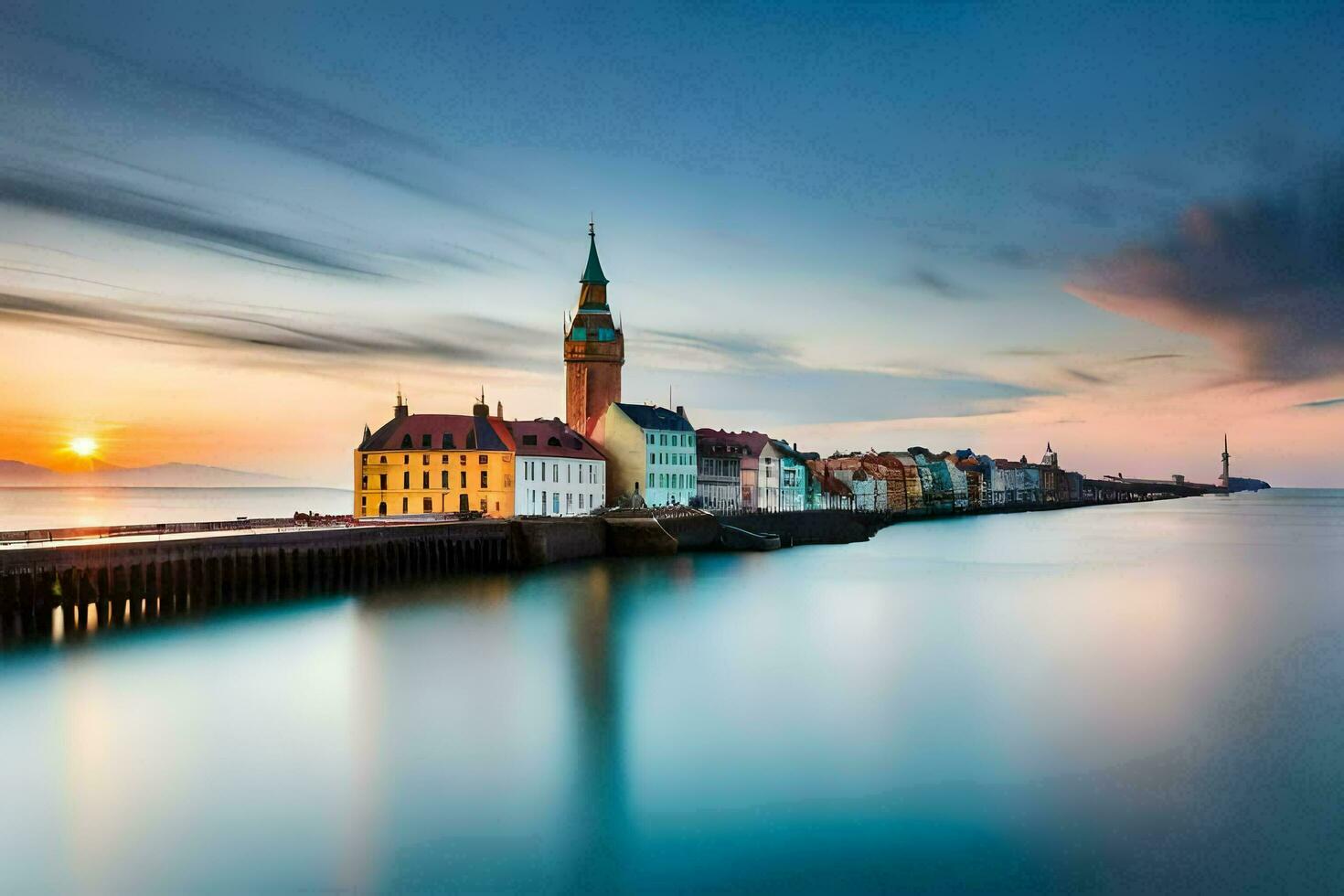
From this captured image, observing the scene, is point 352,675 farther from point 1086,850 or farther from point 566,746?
point 1086,850

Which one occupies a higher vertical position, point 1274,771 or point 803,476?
point 803,476

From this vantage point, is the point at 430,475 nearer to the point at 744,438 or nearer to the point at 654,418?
the point at 654,418

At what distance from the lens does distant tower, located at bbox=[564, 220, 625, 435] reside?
77.0 metres

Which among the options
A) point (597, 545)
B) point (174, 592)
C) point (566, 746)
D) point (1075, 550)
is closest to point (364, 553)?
point (174, 592)

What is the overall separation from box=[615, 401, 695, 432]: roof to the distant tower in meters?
2.71

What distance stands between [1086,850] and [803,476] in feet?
293

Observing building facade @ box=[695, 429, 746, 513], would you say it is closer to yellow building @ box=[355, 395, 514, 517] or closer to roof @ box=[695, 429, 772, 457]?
roof @ box=[695, 429, 772, 457]

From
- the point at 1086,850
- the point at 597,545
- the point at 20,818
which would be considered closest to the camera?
the point at 1086,850

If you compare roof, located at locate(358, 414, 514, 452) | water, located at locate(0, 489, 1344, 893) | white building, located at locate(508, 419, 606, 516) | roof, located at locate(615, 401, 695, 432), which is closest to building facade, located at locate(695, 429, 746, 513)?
roof, located at locate(615, 401, 695, 432)

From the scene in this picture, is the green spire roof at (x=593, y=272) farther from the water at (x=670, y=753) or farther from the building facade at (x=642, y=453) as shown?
the water at (x=670, y=753)

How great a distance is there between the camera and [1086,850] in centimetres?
1288

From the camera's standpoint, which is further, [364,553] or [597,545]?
[597,545]

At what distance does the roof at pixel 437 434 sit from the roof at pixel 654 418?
13138mm

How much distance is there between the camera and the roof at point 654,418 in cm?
7162
